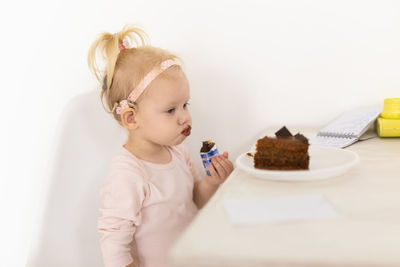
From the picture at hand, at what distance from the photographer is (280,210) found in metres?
0.56

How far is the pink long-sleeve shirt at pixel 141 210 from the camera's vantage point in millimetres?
893

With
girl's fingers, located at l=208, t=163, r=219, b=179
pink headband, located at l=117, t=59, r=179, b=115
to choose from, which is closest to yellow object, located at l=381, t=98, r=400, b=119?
girl's fingers, located at l=208, t=163, r=219, b=179

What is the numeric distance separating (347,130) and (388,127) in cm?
10

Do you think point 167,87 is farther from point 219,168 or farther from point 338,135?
point 338,135

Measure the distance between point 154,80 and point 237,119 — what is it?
0.40m

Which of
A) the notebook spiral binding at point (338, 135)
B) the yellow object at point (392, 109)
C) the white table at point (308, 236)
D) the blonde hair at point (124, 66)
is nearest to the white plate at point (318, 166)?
the white table at point (308, 236)

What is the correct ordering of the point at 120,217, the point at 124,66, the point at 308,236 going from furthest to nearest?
1. the point at 124,66
2. the point at 120,217
3. the point at 308,236

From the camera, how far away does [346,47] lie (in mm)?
1144

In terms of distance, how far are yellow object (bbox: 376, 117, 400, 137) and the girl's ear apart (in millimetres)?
634

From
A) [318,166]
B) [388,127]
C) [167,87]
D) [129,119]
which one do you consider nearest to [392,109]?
[388,127]

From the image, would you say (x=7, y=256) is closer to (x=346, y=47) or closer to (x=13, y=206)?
(x=13, y=206)

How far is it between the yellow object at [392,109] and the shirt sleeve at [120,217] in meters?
0.65

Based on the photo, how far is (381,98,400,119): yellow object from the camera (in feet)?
3.15

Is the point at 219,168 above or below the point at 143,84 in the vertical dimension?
below
